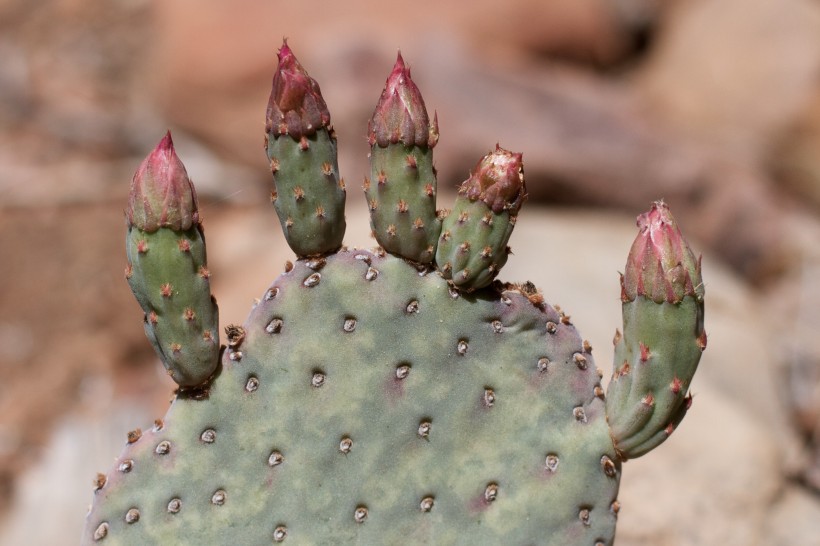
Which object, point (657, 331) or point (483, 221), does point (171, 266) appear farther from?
point (657, 331)

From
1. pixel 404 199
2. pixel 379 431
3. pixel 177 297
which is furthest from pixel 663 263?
pixel 177 297

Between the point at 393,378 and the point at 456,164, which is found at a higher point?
the point at 456,164

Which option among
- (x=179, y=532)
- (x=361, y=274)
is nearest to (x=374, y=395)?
(x=361, y=274)

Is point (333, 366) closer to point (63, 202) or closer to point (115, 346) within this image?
point (115, 346)

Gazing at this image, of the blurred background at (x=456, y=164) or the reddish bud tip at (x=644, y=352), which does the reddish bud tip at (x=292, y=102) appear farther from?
the blurred background at (x=456, y=164)

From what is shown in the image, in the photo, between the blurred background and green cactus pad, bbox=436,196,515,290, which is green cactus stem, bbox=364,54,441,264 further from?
the blurred background

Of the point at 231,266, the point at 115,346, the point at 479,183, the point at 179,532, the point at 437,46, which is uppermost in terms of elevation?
the point at 437,46
